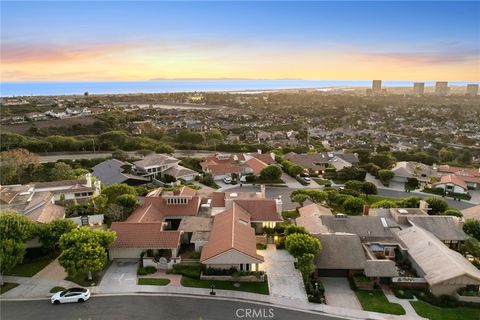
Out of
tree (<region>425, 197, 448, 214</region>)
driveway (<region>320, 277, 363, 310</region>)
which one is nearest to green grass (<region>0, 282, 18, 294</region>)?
driveway (<region>320, 277, 363, 310</region>)

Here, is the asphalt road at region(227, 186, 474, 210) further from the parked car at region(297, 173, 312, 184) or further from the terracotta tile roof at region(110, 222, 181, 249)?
the terracotta tile roof at region(110, 222, 181, 249)

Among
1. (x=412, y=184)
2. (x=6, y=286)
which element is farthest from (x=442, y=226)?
(x=6, y=286)

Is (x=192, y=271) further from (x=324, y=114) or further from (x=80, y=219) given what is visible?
(x=324, y=114)

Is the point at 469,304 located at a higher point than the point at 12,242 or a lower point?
lower

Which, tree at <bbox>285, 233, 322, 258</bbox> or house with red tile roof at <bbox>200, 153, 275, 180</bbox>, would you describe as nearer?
tree at <bbox>285, 233, 322, 258</bbox>

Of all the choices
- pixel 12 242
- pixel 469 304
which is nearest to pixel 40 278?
pixel 12 242

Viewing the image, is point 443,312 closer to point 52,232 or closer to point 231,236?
point 231,236

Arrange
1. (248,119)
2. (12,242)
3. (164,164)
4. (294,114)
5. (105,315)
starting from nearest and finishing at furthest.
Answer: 1. (105,315)
2. (12,242)
3. (164,164)
4. (248,119)
5. (294,114)
